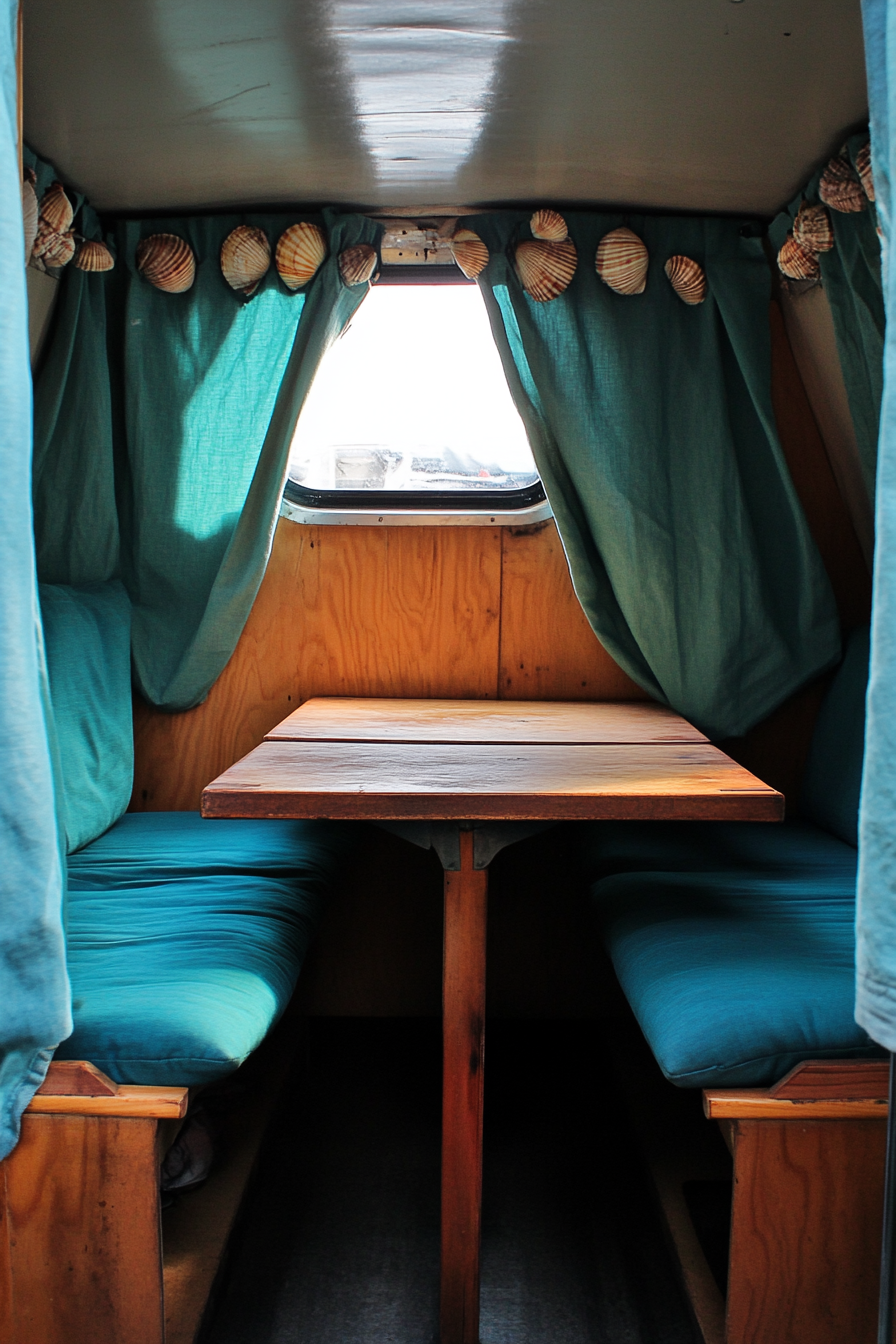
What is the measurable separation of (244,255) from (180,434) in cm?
46

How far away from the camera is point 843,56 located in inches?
63.8

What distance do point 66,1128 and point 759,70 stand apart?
6.63 feet

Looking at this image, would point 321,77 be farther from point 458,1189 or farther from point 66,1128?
point 458,1189

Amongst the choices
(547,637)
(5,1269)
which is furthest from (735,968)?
(547,637)

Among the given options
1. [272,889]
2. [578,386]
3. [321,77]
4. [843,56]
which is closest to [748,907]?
[272,889]

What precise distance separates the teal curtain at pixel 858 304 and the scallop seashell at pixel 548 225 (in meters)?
0.53

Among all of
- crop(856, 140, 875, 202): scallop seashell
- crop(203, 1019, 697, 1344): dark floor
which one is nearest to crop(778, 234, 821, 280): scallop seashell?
crop(856, 140, 875, 202): scallop seashell

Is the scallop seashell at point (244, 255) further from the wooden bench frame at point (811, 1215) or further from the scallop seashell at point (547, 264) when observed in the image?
the wooden bench frame at point (811, 1215)

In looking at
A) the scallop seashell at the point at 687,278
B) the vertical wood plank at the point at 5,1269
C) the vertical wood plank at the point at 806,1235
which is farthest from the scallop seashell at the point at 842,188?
the vertical wood plank at the point at 5,1269

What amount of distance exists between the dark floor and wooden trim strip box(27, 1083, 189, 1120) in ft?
1.76

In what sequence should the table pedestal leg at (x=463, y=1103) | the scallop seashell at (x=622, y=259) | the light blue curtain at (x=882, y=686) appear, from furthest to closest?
the scallop seashell at (x=622, y=259) → the table pedestal leg at (x=463, y=1103) → the light blue curtain at (x=882, y=686)

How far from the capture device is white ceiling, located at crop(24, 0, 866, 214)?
1533mm

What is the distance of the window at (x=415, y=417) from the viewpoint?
8.41ft

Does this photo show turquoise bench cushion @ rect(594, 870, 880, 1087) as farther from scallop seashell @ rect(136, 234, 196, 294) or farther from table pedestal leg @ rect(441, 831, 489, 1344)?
scallop seashell @ rect(136, 234, 196, 294)
